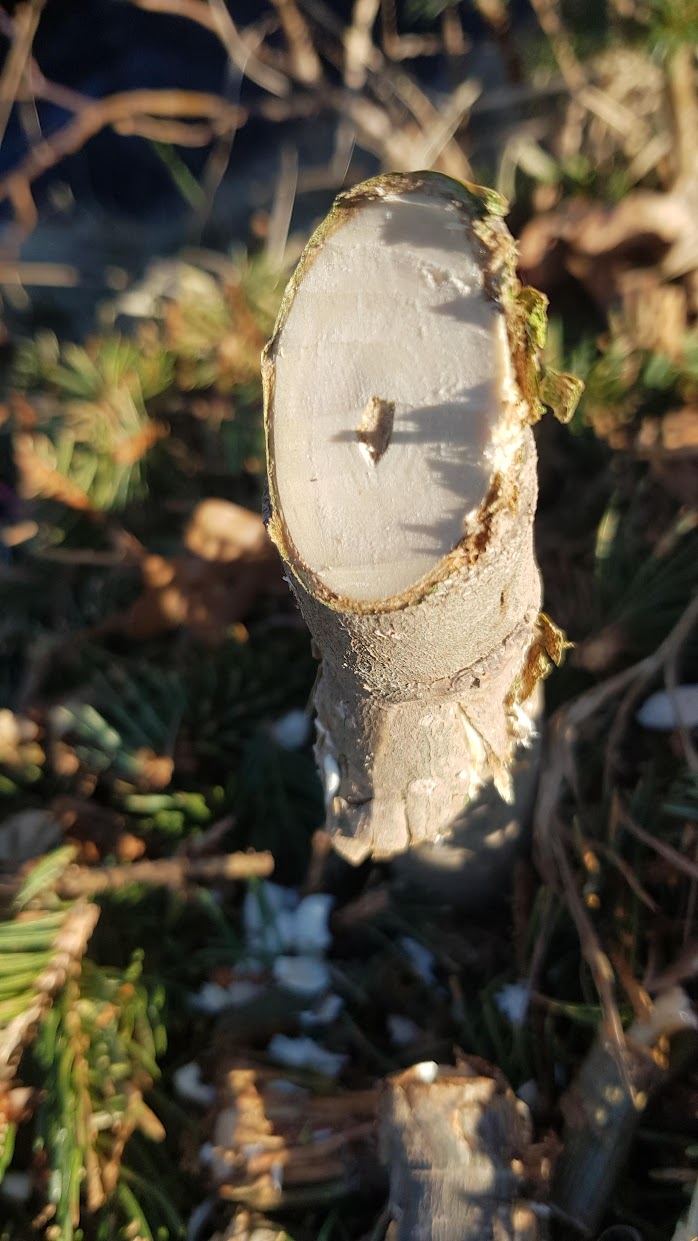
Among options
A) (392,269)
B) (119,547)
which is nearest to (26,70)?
(119,547)

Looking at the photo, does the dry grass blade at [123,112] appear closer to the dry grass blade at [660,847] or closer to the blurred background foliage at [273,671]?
the blurred background foliage at [273,671]

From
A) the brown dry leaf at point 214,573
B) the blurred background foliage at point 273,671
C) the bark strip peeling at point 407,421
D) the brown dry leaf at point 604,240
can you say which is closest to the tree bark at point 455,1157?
the blurred background foliage at point 273,671

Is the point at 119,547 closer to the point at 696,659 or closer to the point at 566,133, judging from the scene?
the point at 696,659

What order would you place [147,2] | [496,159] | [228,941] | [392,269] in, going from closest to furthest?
1. [392,269]
2. [228,941]
3. [147,2]
4. [496,159]

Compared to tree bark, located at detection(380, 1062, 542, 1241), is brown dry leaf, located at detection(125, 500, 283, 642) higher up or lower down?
higher up

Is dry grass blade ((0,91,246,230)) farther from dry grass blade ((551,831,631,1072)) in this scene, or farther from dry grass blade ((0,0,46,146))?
dry grass blade ((551,831,631,1072))

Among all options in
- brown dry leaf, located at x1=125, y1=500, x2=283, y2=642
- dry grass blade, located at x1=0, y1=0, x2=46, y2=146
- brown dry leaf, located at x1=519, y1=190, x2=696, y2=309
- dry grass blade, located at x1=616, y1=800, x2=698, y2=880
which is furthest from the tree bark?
dry grass blade, located at x1=0, y1=0, x2=46, y2=146
